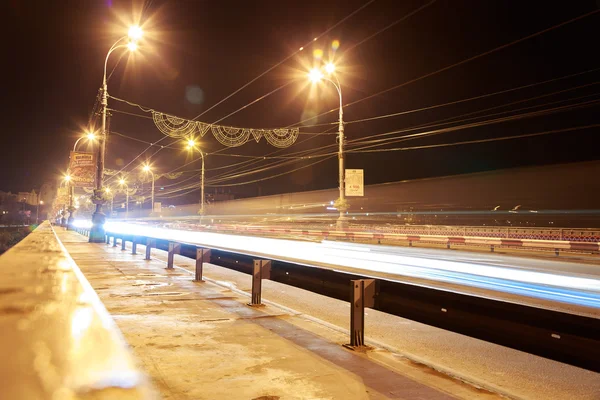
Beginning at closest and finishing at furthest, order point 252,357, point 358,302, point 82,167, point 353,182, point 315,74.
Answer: point 252,357 < point 358,302 < point 315,74 < point 82,167 < point 353,182

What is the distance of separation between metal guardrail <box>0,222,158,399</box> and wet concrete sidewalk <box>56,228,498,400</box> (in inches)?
9.8

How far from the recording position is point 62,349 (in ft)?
18.7

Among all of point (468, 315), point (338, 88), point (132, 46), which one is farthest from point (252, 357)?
point (338, 88)

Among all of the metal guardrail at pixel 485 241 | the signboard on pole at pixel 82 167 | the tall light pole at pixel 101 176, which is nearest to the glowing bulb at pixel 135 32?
the tall light pole at pixel 101 176

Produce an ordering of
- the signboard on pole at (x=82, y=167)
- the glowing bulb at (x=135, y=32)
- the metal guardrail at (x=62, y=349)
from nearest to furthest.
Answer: the metal guardrail at (x=62, y=349)
the glowing bulb at (x=135, y=32)
the signboard on pole at (x=82, y=167)

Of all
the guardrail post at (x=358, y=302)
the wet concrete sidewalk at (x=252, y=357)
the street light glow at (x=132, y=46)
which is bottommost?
the wet concrete sidewalk at (x=252, y=357)

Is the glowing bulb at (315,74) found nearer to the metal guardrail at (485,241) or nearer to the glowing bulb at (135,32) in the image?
the glowing bulb at (135,32)

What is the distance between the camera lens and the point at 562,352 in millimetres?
3715

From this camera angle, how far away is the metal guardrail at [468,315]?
3.64 meters

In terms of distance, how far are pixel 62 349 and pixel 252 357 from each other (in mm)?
2249

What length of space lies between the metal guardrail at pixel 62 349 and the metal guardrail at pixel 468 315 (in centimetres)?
263

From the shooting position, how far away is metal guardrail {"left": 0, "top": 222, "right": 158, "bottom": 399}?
442cm

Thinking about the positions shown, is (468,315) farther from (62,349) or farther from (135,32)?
(135,32)

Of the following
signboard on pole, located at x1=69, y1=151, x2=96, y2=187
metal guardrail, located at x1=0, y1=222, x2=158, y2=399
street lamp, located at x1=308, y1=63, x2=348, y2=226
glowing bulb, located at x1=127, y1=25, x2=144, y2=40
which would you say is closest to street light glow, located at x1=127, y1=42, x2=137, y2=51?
glowing bulb, located at x1=127, y1=25, x2=144, y2=40
